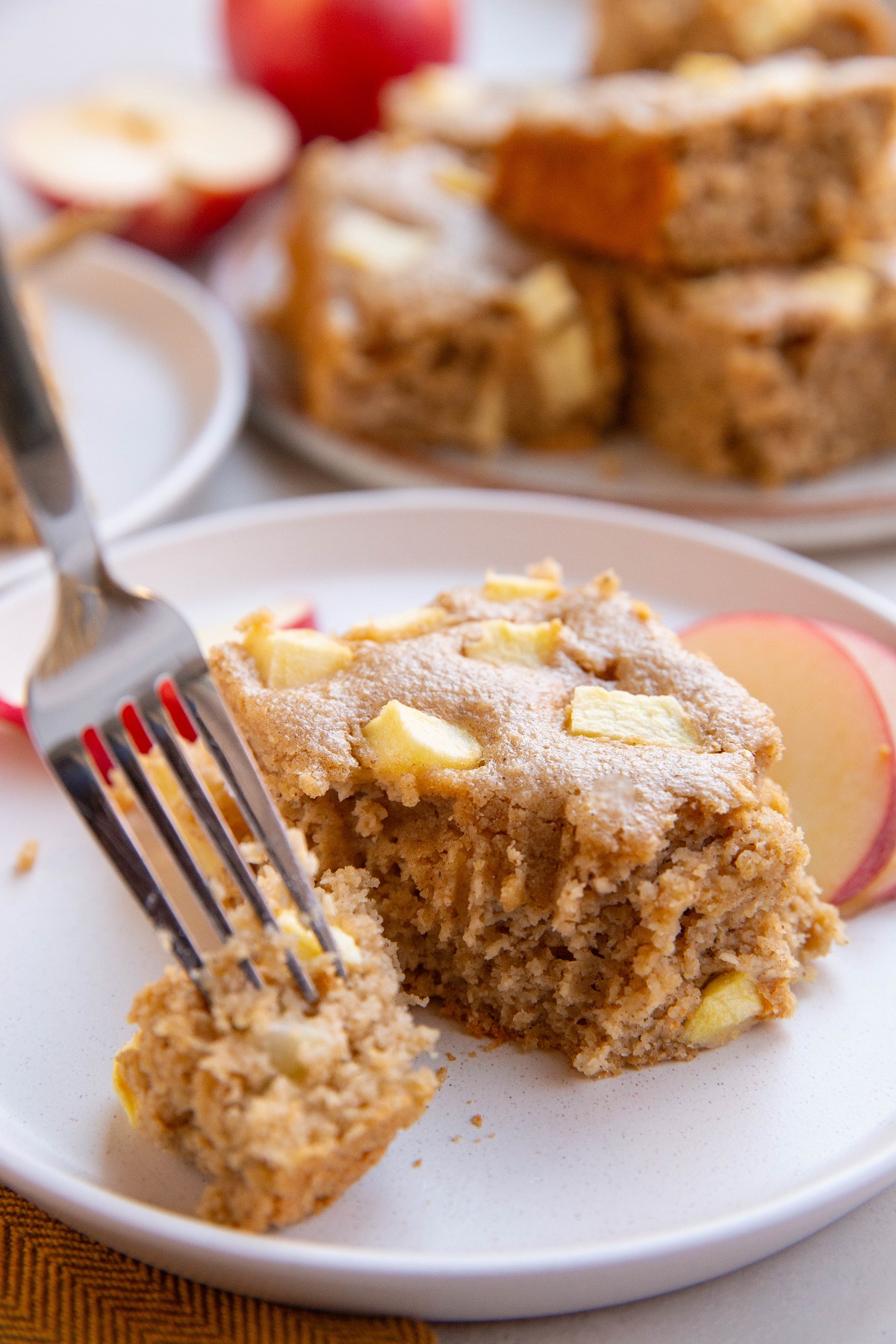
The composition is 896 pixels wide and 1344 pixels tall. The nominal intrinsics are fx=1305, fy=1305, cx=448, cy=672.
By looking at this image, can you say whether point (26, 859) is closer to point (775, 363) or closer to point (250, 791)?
point (250, 791)

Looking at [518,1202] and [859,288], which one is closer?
[518,1202]

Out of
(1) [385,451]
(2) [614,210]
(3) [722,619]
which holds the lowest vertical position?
(1) [385,451]

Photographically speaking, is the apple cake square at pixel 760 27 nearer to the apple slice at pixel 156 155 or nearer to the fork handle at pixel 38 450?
the apple slice at pixel 156 155

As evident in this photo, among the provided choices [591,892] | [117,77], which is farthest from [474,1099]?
[117,77]

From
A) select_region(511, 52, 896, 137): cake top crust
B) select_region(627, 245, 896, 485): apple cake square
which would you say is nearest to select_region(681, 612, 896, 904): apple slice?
select_region(627, 245, 896, 485): apple cake square

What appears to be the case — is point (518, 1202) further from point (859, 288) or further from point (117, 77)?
point (117, 77)

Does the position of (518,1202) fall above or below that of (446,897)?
below

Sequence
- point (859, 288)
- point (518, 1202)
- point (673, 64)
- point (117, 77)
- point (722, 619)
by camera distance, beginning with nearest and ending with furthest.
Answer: point (518, 1202), point (722, 619), point (859, 288), point (673, 64), point (117, 77)

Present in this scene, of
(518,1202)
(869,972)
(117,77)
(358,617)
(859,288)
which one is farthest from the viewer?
(117,77)
